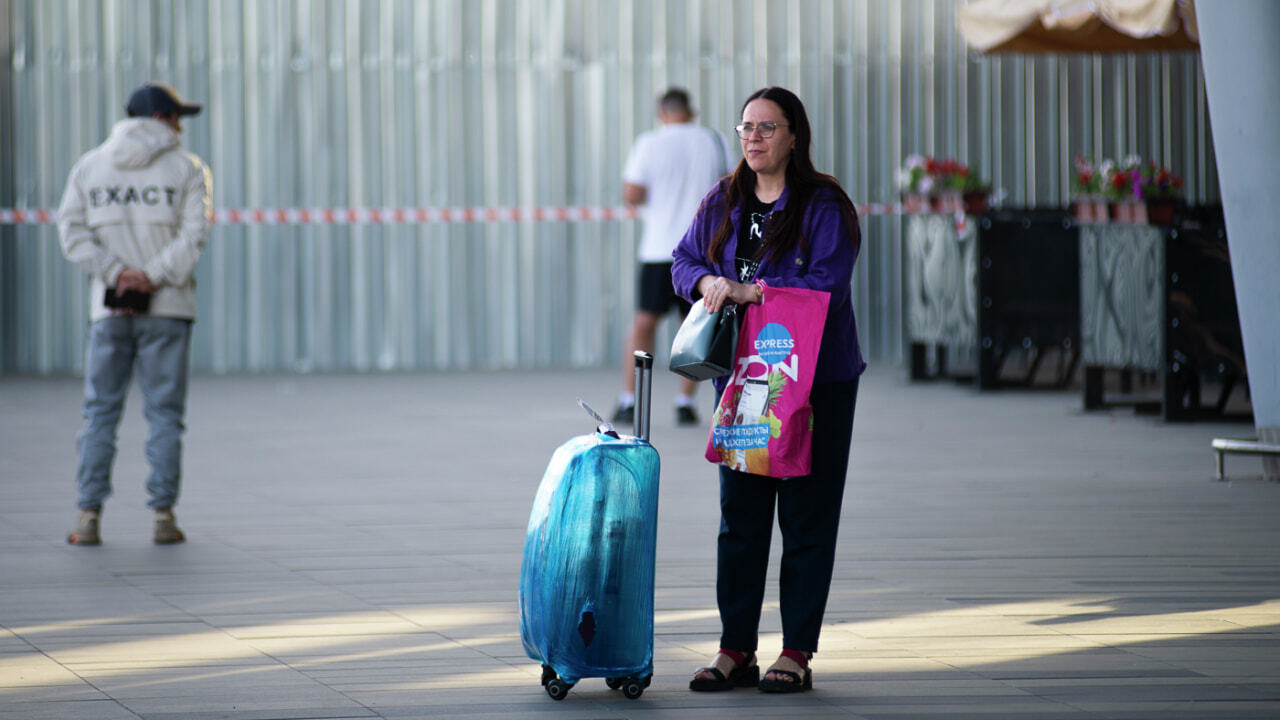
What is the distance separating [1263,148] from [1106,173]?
3258mm

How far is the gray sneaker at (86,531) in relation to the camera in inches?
288

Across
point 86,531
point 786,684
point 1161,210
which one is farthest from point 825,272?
point 1161,210

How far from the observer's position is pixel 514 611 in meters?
5.98

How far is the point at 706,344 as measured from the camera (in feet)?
15.7

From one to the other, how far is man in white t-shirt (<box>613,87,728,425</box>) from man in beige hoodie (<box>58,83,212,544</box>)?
14.7ft

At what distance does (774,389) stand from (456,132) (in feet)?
37.6

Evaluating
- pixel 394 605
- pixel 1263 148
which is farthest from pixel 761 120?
pixel 1263 148

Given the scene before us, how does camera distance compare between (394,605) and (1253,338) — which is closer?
(394,605)

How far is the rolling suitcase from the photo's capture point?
470 centimetres

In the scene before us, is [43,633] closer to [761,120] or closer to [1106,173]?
[761,120]

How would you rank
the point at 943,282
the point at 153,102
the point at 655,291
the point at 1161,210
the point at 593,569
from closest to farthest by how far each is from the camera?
the point at 593,569 < the point at 153,102 < the point at 1161,210 < the point at 655,291 < the point at 943,282

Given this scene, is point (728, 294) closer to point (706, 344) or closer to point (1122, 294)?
point (706, 344)

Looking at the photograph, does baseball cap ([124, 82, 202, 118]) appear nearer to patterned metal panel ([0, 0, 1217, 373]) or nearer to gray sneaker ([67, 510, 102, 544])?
gray sneaker ([67, 510, 102, 544])

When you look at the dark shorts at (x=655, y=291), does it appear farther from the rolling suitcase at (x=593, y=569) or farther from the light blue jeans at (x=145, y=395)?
the rolling suitcase at (x=593, y=569)
